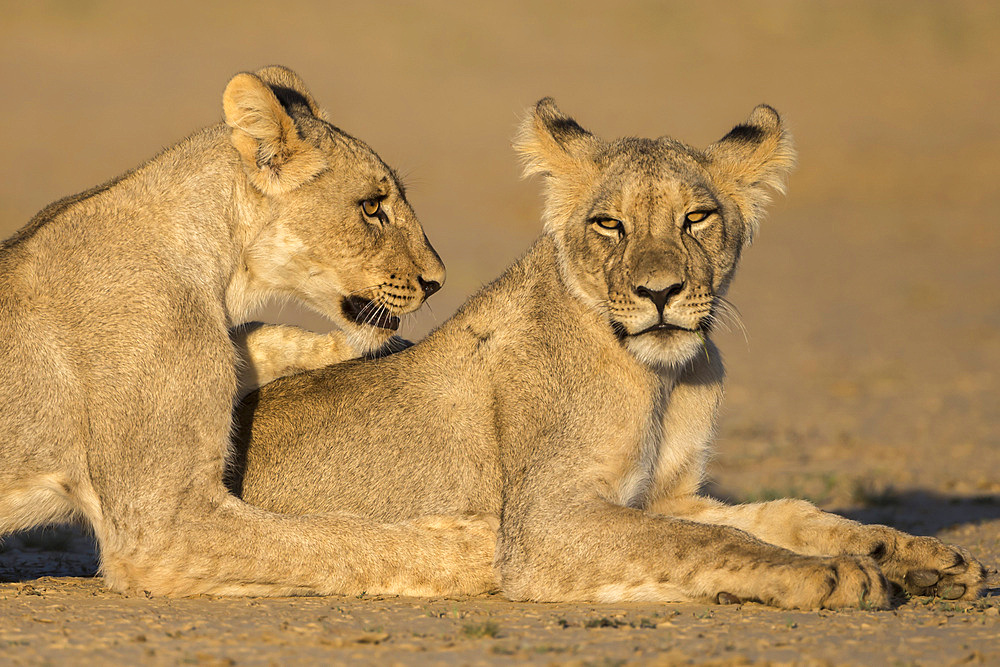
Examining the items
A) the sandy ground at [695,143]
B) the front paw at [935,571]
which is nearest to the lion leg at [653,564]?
the sandy ground at [695,143]

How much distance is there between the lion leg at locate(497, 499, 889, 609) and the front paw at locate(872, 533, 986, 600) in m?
0.55

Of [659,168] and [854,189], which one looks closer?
[659,168]

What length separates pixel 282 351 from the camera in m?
6.80

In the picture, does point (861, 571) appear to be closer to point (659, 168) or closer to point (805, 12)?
point (659, 168)

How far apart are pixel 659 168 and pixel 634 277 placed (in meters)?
0.70

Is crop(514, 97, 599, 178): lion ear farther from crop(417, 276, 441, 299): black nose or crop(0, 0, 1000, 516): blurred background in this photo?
crop(0, 0, 1000, 516): blurred background

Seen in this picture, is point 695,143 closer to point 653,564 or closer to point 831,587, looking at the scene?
point 653,564

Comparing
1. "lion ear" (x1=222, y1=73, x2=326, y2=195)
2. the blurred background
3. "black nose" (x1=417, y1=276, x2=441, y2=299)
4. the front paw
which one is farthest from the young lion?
the blurred background

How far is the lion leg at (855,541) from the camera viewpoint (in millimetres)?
5766

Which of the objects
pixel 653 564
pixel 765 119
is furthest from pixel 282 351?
pixel 765 119

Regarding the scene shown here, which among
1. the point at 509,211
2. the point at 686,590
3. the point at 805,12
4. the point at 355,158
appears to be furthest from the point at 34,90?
the point at 686,590

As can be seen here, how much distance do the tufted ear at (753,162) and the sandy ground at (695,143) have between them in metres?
1.91

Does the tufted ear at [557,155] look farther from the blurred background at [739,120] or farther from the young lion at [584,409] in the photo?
the blurred background at [739,120]

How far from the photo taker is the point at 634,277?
232 inches
